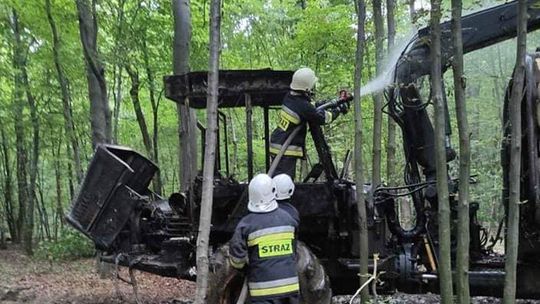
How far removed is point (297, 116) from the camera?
5.68 metres

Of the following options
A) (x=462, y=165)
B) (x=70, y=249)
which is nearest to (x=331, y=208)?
(x=462, y=165)

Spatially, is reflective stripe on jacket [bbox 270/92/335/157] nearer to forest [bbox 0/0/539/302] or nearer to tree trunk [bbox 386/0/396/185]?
tree trunk [bbox 386/0/396/185]

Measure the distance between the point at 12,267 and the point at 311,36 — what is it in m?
7.76

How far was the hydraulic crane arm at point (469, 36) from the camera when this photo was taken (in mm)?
5934

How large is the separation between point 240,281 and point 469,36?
368cm

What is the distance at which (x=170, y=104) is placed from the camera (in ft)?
57.4

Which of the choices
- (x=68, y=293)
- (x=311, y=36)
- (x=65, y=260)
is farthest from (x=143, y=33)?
(x=68, y=293)

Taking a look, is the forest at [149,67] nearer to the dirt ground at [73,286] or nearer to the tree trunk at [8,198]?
the tree trunk at [8,198]

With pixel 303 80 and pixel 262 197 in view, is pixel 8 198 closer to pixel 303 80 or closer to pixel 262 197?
pixel 303 80

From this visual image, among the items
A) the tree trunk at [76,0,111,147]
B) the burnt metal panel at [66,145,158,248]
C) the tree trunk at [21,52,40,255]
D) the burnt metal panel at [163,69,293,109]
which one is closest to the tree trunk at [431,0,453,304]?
the burnt metal panel at [163,69,293,109]

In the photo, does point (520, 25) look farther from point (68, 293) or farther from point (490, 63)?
point (490, 63)

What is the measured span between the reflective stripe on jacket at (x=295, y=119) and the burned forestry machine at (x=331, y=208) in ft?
0.54

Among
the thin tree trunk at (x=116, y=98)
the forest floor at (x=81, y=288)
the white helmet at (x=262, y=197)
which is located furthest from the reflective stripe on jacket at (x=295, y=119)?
the thin tree trunk at (x=116, y=98)

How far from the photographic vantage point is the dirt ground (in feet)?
25.7
